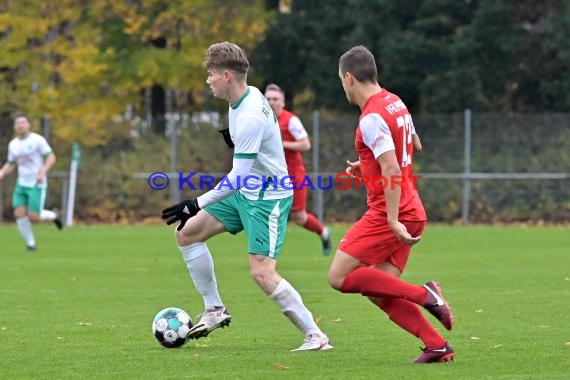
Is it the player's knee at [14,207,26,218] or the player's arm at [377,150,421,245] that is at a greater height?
the player's arm at [377,150,421,245]

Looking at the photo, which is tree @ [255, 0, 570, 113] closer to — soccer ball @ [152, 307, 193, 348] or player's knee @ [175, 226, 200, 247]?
player's knee @ [175, 226, 200, 247]

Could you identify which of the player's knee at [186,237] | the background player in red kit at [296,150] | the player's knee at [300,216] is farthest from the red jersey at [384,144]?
the player's knee at [300,216]

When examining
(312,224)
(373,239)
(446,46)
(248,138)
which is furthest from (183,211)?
(446,46)

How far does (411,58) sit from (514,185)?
15.9ft

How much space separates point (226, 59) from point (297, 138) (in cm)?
831

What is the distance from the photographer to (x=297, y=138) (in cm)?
1650

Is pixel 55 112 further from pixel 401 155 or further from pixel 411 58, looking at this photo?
pixel 401 155

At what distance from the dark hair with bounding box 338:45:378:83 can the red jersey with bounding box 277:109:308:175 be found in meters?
8.87

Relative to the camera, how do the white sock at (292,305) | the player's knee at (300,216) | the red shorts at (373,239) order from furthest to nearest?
the player's knee at (300,216), the white sock at (292,305), the red shorts at (373,239)

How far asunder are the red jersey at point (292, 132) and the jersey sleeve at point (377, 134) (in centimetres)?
A: 909

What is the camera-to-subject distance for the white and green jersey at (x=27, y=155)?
1908 cm

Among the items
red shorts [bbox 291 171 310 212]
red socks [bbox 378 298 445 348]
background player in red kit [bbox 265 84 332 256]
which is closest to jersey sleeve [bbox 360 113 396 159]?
red socks [bbox 378 298 445 348]

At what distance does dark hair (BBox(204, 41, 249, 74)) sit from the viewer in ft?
27.0

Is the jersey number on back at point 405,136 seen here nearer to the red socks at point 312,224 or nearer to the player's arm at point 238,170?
the player's arm at point 238,170
